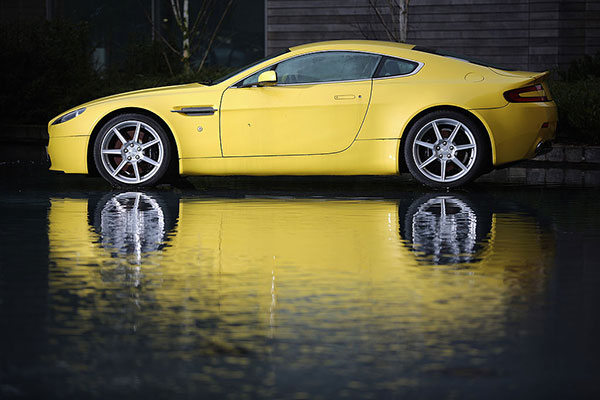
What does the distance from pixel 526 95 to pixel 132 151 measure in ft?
11.8

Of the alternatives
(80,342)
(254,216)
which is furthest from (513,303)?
(254,216)

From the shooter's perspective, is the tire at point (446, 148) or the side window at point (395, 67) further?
the side window at point (395, 67)

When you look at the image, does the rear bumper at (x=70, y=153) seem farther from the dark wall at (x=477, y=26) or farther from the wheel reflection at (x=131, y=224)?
the dark wall at (x=477, y=26)

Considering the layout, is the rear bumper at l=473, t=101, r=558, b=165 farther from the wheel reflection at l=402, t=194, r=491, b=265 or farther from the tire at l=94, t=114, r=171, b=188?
the tire at l=94, t=114, r=171, b=188

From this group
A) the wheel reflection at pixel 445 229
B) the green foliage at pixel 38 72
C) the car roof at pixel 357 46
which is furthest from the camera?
the green foliage at pixel 38 72

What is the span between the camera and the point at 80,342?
16.3 ft

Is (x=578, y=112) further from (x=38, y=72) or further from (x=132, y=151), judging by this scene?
(x=38, y=72)

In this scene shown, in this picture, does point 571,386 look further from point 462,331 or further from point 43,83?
point 43,83

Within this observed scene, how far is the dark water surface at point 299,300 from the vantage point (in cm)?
441

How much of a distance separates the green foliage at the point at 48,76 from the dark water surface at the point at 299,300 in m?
10.2

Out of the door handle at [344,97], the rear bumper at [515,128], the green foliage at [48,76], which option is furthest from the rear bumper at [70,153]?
the green foliage at [48,76]

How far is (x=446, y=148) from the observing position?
11.1 m

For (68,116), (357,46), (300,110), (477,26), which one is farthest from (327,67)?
(477,26)

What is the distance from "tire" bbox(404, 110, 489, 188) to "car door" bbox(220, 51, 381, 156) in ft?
1.80
